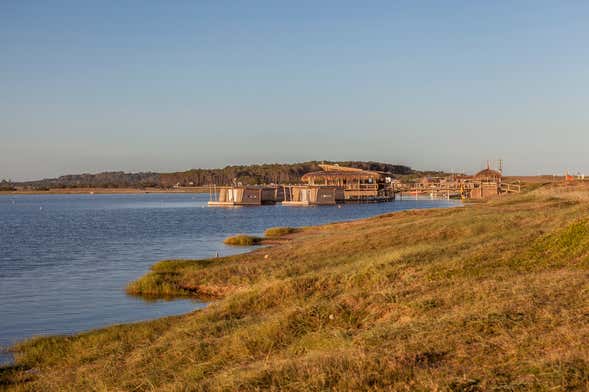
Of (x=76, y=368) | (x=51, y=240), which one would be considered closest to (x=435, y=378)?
(x=76, y=368)

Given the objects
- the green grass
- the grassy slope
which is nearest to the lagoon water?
the green grass

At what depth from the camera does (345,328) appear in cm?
1397

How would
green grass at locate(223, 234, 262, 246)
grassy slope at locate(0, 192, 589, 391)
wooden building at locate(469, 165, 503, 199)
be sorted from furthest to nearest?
wooden building at locate(469, 165, 503, 199) < green grass at locate(223, 234, 262, 246) < grassy slope at locate(0, 192, 589, 391)

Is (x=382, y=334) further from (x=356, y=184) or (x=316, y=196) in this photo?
(x=356, y=184)

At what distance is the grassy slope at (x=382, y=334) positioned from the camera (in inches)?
371

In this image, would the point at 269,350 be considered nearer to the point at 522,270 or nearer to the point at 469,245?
the point at 522,270

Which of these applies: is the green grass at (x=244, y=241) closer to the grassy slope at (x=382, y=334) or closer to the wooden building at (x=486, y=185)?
the grassy slope at (x=382, y=334)

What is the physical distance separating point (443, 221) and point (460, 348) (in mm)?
23183

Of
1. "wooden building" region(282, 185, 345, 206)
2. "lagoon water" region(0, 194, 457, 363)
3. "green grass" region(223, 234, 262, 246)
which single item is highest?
"wooden building" region(282, 185, 345, 206)

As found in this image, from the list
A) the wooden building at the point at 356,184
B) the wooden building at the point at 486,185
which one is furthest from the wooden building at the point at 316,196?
the wooden building at the point at 486,185

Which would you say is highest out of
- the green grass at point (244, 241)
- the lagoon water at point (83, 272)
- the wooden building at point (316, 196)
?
the wooden building at point (316, 196)

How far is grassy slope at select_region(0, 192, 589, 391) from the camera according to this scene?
943 cm

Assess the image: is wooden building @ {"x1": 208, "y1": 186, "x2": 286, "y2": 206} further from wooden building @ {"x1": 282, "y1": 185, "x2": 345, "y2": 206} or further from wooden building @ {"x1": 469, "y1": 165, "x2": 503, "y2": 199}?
wooden building @ {"x1": 469, "y1": 165, "x2": 503, "y2": 199}

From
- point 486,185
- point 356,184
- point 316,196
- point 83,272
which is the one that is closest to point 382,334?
point 83,272
